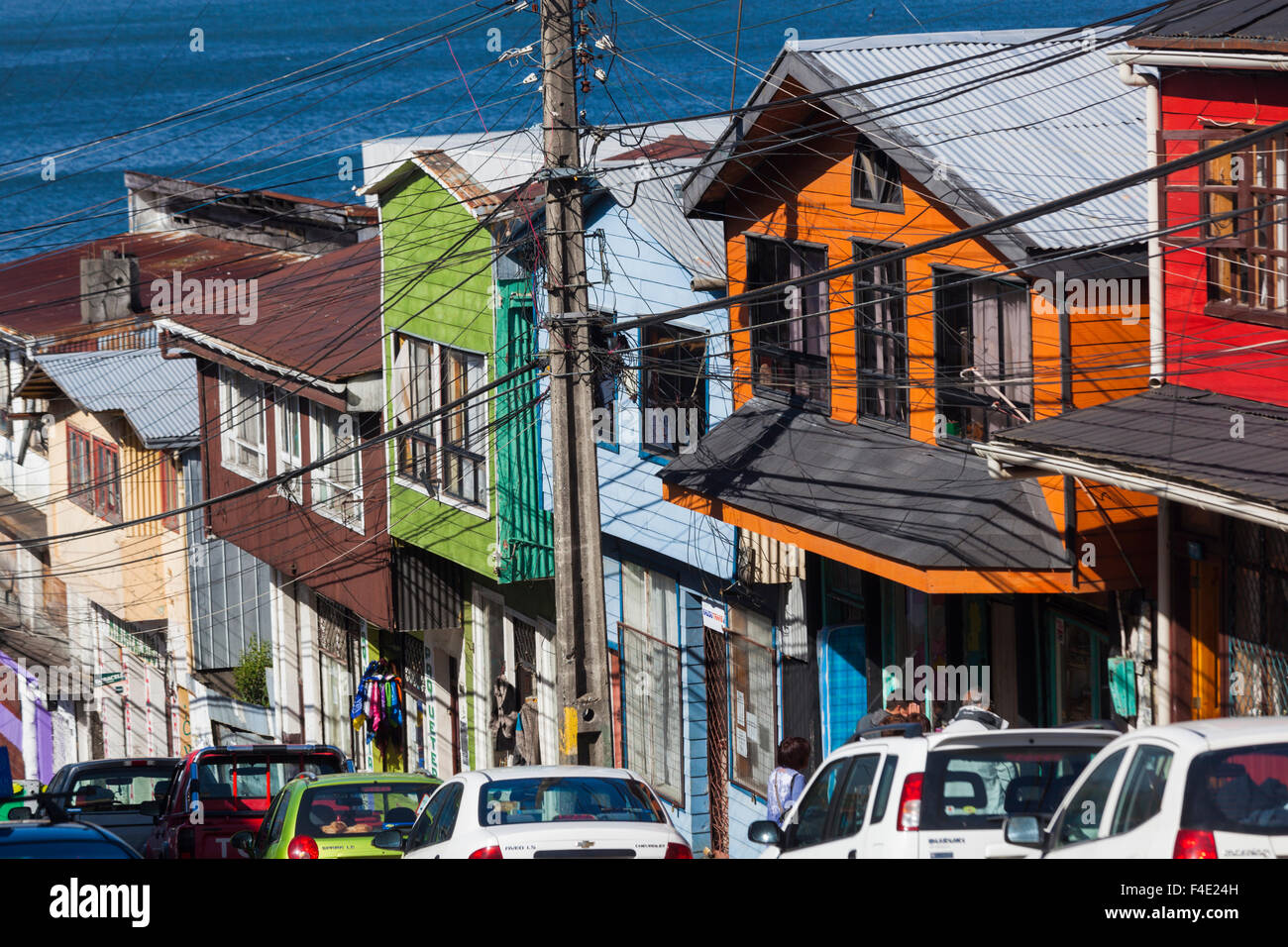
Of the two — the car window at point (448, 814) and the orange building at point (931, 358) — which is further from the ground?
the orange building at point (931, 358)

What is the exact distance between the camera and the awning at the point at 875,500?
47.7ft

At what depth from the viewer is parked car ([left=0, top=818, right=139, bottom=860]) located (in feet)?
28.9

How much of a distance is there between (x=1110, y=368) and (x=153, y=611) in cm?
2763

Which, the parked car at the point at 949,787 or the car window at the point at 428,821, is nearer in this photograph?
the parked car at the point at 949,787

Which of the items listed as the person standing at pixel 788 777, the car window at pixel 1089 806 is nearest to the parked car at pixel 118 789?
the person standing at pixel 788 777

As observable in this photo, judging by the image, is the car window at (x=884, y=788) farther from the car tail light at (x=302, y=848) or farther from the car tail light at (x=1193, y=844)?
the car tail light at (x=302, y=848)

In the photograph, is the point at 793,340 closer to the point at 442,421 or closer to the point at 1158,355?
the point at 1158,355

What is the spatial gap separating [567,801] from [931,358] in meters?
6.68

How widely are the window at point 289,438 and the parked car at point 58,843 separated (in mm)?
19897

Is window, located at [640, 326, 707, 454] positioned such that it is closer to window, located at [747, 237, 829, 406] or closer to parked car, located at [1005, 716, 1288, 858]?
window, located at [747, 237, 829, 406]

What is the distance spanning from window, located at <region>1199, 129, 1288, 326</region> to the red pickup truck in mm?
10416

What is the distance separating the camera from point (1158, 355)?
14.5m

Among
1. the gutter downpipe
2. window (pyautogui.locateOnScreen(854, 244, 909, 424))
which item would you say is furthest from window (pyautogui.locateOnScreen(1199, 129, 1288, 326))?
window (pyautogui.locateOnScreen(854, 244, 909, 424))

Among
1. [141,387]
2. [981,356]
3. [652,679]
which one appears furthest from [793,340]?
[141,387]
